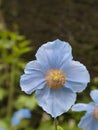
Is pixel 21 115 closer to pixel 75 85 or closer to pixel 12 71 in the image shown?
pixel 12 71

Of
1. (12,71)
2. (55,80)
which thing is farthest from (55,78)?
(12,71)

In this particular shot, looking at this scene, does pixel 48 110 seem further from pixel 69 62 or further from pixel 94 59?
pixel 94 59

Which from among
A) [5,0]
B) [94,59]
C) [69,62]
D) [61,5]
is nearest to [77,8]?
[61,5]

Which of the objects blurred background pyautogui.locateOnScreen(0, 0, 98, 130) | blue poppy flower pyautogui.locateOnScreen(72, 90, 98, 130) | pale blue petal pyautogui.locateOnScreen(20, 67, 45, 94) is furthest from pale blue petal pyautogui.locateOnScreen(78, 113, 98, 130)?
blurred background pyautogui.locateOnScreen(0, 0, 98, 130)

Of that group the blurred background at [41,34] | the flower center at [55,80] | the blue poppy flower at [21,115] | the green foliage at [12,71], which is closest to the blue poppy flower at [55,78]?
the flower center at [55,80]

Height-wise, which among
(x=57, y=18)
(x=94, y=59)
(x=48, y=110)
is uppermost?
(x=48, y=110)

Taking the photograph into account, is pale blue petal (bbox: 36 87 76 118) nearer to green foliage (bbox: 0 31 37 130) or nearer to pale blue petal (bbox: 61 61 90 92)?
pale blue petal (bbox: 61 61 90 92)
